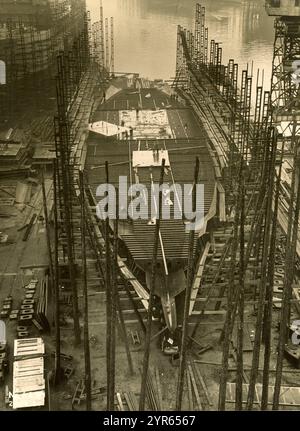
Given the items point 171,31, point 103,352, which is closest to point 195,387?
point 103,352

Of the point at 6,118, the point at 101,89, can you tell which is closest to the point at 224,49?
the point at 101,89

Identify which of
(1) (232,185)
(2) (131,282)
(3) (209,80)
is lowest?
(2) (131,282)

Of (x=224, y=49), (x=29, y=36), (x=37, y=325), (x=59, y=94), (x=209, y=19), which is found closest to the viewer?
(x=37, y=325)

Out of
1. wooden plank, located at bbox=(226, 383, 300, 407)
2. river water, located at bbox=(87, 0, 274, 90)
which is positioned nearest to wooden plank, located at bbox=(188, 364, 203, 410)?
wooden plank, located at bbox=(226, 383, 300, 407)

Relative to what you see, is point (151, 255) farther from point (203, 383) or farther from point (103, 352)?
point (203, 383)

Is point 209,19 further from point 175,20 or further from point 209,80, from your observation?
point 209,80

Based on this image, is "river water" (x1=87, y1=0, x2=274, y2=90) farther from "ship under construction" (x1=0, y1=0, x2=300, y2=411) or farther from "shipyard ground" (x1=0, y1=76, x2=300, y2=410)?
"shipyard ground" (x1=0, y1=76, x2=300, y2=410)
